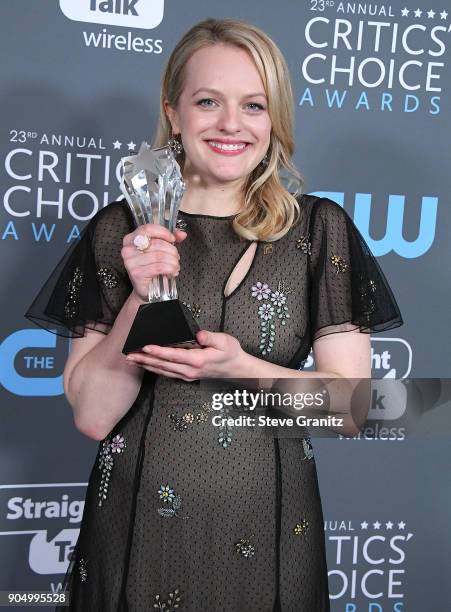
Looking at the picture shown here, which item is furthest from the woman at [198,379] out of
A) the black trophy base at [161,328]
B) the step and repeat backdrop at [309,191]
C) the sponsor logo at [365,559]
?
the sponsor logo at [365,559]

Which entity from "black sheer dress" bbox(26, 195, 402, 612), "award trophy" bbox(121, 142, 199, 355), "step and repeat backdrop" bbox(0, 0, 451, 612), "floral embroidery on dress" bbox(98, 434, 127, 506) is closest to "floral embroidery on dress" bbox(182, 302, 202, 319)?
"black sheer dress" bbox(26, 195, 402, 612)

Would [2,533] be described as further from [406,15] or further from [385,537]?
[406,15]

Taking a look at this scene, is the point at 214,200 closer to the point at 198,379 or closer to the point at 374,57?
the point at 198,379

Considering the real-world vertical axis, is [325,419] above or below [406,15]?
below

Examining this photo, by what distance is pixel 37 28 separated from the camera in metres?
1.88

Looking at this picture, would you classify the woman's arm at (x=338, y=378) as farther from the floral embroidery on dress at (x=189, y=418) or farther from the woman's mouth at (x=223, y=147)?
the woman's mouth at (x=223, y=147)

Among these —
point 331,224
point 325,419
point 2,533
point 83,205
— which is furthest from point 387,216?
point 2,533

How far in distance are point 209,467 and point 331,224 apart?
417 mm

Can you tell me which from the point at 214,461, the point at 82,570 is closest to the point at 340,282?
the point at 214,461

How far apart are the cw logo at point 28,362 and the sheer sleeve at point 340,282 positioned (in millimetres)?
991

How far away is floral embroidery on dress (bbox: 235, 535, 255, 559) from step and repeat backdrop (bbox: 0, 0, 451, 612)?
→ 814mm

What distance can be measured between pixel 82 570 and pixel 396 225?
1.30m

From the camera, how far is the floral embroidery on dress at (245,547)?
115 cm

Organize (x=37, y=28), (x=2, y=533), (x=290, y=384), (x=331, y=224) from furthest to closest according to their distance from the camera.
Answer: (x=2, y=533) < (x=37, y=28) < (x=331, y=224) < (x=290, y=384)
